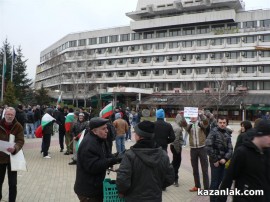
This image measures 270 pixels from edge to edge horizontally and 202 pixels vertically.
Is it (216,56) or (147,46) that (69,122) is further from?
(147,46)

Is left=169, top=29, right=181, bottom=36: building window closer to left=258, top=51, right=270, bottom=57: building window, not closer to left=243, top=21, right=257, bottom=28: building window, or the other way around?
left=243, top=21, right=257, bottom=28: building window

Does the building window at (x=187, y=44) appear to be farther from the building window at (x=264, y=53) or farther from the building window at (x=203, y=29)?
the building window at (x=264, y=53)

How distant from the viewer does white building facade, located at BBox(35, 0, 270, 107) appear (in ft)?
193

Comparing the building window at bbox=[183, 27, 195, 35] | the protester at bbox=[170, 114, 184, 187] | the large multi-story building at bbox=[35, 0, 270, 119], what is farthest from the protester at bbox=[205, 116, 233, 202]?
the building window at bbox=[183, 27, 195, 35]

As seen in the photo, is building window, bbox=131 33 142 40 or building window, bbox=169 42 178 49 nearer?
building window, bbox=169 42 178 49

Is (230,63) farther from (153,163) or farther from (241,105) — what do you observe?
(153,163)

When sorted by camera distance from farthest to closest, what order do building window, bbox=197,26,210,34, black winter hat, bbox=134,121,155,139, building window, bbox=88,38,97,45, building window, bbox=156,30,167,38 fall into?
building window, bbox=88,38,97,45
building window, bbox=156,30,167,38
building window, bbox=197,26,210,34
black winter hat, bbox=134,121,155,139

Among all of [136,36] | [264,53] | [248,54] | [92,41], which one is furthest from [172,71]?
[92,41]

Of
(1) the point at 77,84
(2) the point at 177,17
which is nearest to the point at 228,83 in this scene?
(2) the point at 177,17

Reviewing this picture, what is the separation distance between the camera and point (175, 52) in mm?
65188

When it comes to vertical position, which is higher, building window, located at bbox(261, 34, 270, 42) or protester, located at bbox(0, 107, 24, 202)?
building window, located at bbox(261, 34, 270, 42)

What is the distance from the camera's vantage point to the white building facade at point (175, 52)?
58812 millimetres

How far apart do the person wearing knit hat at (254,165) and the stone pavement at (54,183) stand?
3.91m

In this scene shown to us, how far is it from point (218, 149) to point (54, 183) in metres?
4.40
